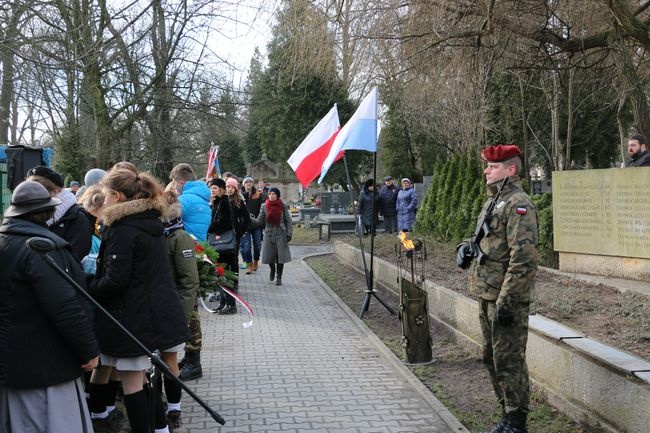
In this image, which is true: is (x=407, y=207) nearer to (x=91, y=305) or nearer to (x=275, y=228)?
(x=275, y=228)

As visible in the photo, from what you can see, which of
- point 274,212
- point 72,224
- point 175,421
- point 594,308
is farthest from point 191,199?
point 274,212

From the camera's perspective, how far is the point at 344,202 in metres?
31.2

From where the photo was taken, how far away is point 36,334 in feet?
10.5

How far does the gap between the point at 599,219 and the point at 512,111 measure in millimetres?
15566

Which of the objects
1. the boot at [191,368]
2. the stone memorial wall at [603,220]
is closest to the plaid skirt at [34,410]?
the boot at [191,368]

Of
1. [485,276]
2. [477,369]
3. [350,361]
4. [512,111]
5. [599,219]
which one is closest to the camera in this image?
[485,276]

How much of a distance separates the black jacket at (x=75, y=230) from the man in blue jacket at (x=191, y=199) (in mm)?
1800

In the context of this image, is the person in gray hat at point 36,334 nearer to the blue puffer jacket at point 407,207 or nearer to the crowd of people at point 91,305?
the crowd of people at point 91,305

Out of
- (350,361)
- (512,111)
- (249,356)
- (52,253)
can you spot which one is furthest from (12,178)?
(512,111)

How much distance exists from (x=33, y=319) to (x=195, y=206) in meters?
3.33

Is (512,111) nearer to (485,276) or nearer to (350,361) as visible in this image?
(350,361)

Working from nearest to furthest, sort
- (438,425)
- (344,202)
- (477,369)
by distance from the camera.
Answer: (438,425), (477,369), (344,202)

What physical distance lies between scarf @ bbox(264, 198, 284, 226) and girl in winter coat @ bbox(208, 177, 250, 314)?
1532 mm

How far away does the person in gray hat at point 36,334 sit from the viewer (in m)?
3.16
